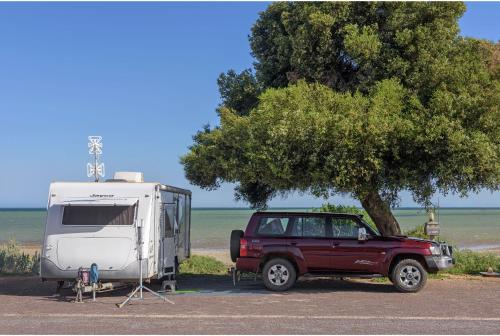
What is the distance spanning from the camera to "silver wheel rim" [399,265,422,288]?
13.2 metres

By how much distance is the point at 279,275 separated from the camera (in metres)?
13.5

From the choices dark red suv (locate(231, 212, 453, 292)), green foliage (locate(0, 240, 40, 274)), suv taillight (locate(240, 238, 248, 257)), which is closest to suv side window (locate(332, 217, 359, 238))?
dark red suv (locate(231, 212, 453, 292))

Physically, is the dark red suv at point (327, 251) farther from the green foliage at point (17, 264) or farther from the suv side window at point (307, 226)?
the green foliage at point (17, 264)

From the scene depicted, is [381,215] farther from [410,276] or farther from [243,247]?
Answer: [243,247]

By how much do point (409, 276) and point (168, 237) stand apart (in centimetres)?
570

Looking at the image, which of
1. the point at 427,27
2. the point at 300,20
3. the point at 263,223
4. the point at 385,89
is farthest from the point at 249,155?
the point at 427,27

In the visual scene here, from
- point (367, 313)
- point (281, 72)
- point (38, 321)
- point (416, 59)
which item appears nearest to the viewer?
point (38, 321)

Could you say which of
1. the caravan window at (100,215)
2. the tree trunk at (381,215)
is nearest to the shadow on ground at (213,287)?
the caravan window at (100,215)

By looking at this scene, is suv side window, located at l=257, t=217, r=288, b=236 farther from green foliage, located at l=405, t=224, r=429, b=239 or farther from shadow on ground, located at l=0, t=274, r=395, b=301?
green foliage, located at l=405, t=224, r=429, b=239

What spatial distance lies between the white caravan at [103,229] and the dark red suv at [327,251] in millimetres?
2307

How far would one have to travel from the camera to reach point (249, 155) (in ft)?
45.1

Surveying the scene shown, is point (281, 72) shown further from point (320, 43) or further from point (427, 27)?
point (427, 27)

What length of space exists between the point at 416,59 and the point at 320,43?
252cm

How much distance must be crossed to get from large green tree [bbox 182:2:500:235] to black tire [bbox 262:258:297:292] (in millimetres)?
1914
